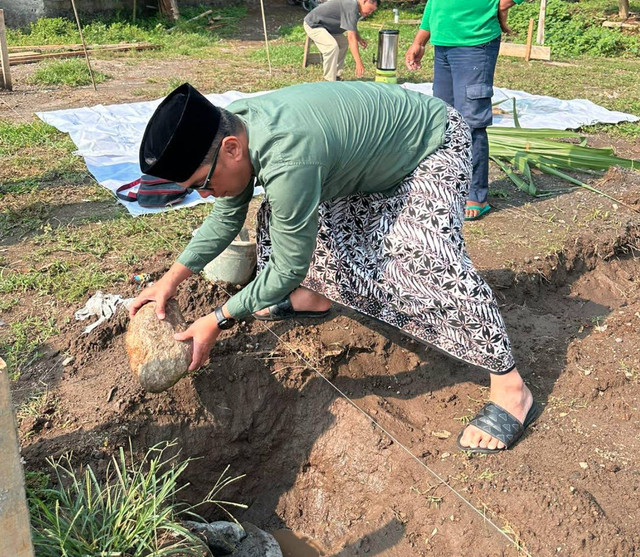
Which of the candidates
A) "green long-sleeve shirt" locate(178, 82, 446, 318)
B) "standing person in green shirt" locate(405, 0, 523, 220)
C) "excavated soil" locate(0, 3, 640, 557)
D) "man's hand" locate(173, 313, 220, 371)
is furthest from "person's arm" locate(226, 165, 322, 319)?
"standing person in green shirt" locate(405, 0, 523, 220)

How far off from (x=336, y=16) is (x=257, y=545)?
7.43m

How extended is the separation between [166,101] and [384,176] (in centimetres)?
87

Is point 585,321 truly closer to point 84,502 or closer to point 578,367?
point 578,367

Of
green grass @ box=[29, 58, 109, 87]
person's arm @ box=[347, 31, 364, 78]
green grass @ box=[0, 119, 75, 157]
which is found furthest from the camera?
person's arm @ box=[347, 31, 364, 78]

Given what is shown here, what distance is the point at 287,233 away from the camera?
6.85 feet

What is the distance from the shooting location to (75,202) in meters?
4.45

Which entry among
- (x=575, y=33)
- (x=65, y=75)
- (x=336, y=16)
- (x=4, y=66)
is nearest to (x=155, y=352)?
(x=4, y=66)

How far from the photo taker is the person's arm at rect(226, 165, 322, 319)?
201 centimetres

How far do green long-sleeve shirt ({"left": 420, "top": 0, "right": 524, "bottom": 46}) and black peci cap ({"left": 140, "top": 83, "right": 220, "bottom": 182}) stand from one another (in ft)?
8.74

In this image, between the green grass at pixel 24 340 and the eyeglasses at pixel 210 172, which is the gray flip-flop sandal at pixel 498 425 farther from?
the green grass at pixel 24 340

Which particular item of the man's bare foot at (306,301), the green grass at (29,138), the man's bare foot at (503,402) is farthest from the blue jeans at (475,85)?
the green grass at (29,138)

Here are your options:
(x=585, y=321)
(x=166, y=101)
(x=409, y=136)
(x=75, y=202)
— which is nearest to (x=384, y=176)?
(x=409, y=136)

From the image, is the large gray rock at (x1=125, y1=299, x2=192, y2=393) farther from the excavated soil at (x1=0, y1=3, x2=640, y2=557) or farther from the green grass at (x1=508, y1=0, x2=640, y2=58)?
the green grass at (x1=508, y1=0, x2=640, y2=58)

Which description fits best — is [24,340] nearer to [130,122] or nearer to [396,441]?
[396,441]
